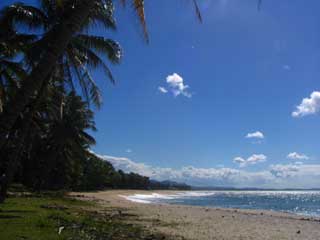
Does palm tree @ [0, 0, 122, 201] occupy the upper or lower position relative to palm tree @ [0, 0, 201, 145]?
upper

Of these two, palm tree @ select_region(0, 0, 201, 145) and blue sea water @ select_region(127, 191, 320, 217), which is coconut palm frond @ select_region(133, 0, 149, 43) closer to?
palm tree @ select_region(0, 0, 201, 145)

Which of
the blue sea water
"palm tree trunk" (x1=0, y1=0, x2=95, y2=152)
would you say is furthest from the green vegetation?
the blue sea water

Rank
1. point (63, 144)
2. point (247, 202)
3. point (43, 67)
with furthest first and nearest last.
→ point (247, 202), point (63, 144), point (43, 67)

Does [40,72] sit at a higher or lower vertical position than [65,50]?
lower

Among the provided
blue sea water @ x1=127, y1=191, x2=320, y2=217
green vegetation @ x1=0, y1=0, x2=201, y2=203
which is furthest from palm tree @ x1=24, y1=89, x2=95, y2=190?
blue sea water @ x1=127, y1=191, x2=320, y2=217

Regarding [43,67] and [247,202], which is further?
[247,202]

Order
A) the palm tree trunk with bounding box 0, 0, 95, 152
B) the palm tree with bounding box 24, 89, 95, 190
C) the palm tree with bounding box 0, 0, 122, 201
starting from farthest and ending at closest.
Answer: the palm tree with bounding box 24, 89, 95, 190 < the palm tree with bounding box 0, 0, 122, 201 < the palm tree trunk with bounding box 0, 0, 95, 152

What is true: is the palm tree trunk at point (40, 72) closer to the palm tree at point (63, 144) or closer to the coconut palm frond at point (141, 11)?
the coconut palm frond at point (141, 11)

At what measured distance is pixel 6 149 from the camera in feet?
102

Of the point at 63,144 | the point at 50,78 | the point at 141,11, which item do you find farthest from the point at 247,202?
the point at 141,11

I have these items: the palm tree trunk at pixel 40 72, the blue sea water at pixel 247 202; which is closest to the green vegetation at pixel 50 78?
the palm tree trunk at pixel 40 72

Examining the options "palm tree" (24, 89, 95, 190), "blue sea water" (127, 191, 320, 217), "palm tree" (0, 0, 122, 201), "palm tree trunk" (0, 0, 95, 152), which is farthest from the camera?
"blue sea water" (127, 191, 320, 217)

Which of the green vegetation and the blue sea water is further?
the blue sea water

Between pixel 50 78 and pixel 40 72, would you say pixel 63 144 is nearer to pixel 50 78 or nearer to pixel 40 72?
pixel 50 78
